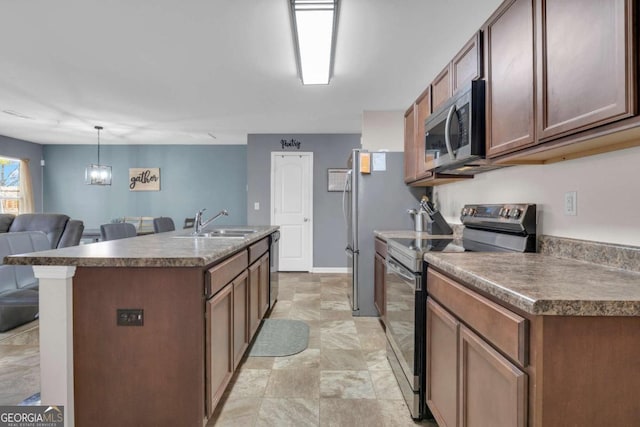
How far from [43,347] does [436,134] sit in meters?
2.47

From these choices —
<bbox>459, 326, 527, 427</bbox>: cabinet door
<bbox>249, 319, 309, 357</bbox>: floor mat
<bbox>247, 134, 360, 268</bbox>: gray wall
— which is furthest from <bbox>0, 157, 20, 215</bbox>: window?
<bbox>459, 326, 527, 427</bbox>: cabinet door

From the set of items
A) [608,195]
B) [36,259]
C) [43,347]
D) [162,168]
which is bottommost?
[43,347]

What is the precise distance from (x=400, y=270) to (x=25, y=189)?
764cm

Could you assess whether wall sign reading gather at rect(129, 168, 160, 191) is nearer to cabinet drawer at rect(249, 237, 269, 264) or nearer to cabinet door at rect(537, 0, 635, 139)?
cabinet drawer at rect(249, 237, 269, 264)

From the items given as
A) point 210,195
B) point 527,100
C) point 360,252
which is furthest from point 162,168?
point 527,100

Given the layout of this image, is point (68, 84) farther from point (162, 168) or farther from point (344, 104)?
point (162, 168)

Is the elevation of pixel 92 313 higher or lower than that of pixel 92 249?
lower

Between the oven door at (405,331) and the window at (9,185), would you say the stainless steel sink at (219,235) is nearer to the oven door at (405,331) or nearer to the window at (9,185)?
the oven door at (405,331)

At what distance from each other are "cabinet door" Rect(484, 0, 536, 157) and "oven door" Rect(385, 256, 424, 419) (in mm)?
793

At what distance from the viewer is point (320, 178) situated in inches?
218

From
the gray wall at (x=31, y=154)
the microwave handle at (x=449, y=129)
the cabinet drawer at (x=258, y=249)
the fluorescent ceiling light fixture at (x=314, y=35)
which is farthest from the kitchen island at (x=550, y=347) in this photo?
the gray wall at (x=31, y=154)

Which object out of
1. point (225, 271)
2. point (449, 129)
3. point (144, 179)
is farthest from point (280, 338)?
point (144, 179)

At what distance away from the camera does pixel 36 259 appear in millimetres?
1384

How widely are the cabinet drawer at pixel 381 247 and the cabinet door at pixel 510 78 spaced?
1.24 meters
